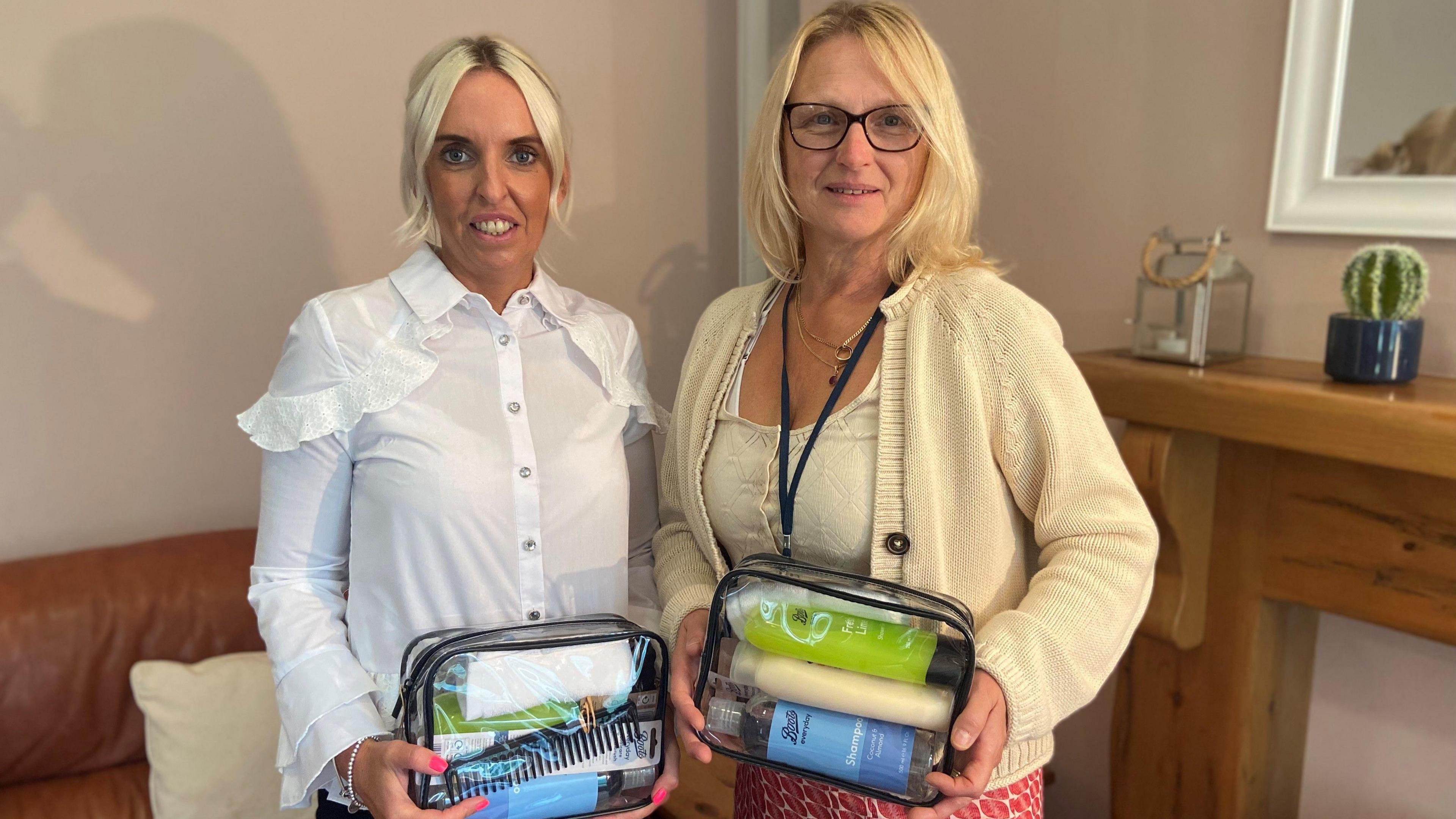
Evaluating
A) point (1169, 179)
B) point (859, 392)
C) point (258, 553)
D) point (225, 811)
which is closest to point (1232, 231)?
point (1169, 179)

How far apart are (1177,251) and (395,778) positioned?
1.44 m

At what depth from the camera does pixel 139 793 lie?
5.98ft

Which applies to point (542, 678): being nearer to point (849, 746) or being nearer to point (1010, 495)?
point (849, 746)

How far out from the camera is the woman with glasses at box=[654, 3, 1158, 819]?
102 centimetres

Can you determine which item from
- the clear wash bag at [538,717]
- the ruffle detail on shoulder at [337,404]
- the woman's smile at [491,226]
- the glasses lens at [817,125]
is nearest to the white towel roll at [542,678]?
the clear wash bag at [538,717]

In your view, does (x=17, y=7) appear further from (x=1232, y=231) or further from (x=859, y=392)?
(x=1232, y=231)

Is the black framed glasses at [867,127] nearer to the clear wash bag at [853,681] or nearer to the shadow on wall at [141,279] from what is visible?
the clear wash bag at [853,681]

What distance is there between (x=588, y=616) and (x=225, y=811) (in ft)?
3.81

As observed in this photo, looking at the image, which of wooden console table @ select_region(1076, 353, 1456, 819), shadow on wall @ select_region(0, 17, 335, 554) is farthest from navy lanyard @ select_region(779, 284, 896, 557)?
shadow on wall @ select_region(0, 17, 335, 554)

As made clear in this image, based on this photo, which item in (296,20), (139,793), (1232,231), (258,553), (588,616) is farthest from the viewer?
(296,20)

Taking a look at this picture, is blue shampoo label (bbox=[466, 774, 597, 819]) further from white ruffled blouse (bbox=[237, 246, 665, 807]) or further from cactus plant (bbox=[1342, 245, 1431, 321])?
cactus plant (bbox=[1342, 245, 1431, 321])

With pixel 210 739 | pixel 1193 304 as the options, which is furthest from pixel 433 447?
pixel 1193 304

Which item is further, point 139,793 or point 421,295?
point 139,793

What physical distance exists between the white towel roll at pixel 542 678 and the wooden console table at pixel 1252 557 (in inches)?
38.7
